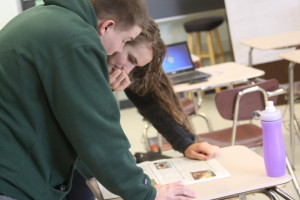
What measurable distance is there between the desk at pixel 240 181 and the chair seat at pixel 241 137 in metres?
1.00

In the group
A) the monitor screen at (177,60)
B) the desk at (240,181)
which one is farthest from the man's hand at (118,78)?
the monitor screen at (177,60)

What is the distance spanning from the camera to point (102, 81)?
1020 millimetres

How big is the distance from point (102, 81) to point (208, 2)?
174 inches

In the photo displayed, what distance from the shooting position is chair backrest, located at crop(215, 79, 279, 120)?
2559 mm

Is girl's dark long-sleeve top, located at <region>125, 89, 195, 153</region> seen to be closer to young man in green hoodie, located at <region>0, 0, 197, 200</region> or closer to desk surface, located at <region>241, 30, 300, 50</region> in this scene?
young man in green hoodie, located at <region>0, 0, 197, 200</region>

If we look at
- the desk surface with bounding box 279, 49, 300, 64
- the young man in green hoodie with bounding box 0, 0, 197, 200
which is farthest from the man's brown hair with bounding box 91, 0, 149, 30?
the desk surface with bounding box 279, 49, 300, 64

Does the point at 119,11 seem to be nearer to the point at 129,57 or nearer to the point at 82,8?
the point at 82,8

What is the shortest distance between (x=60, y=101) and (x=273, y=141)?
0.64m

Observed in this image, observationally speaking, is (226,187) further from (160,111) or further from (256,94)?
(256,94)

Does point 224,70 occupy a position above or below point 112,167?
below

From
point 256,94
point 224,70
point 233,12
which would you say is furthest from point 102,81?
point 233,12

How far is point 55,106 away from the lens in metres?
1.02

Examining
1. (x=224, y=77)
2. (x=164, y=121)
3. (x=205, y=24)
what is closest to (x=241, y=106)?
(x=224, y=77)

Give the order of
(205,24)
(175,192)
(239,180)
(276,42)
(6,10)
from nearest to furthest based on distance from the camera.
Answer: (175,192) < (239,180) < (276,42) < (6,10) < (205,24)
